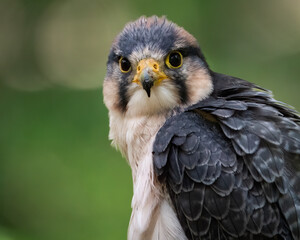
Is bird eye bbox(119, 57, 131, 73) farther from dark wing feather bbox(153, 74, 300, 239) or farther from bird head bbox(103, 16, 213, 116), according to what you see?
dark wing feather bbox(153, 74, 300, 239)

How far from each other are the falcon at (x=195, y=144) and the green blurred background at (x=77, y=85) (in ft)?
3.80

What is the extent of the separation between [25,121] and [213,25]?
94.5 inches

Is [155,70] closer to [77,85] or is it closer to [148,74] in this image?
[148,74]

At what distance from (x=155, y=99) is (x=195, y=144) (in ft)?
1.77

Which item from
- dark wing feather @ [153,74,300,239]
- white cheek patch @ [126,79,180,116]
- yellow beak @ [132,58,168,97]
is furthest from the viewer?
white cheek patch @ [126,79,180,116]

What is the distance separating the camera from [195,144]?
10.3 feet

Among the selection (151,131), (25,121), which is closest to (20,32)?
(25,121)

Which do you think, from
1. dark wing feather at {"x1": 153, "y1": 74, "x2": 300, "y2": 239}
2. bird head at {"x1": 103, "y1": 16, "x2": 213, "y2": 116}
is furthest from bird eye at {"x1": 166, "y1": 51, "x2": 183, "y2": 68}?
dark wing feather at {"x1": 153, "y1": 74, "x2": 300, "y2": 239}

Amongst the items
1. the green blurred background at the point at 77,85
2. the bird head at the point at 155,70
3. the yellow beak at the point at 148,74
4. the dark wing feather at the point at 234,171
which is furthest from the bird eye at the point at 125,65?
the green blurred background at the point at 77,85

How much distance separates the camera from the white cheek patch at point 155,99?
3531mm

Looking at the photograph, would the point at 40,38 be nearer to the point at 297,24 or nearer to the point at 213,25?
the point at 213,25

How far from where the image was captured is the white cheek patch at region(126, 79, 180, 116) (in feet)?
11.6

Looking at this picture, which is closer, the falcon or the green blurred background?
the falcon

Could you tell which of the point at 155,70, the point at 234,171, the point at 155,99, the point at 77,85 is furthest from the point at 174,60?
the point at 77,85
